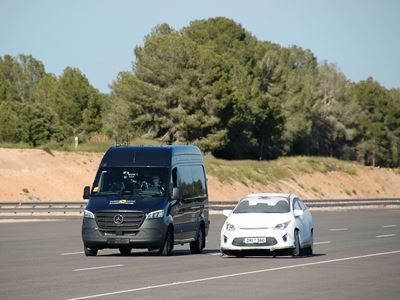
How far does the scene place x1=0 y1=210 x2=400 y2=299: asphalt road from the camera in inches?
632

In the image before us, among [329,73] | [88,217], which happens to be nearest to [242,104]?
[329,73]

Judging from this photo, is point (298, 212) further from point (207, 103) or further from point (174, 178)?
point (207, 103)

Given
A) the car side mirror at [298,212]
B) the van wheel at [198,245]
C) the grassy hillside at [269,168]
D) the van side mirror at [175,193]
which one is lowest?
the van wheel at [198,245]

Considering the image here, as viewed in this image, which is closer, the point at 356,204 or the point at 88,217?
the point at 88,217

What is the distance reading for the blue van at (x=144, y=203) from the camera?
2495cm

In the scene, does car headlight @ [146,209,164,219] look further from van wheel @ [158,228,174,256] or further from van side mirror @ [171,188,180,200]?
van side mirror @ [171,188,180,200]

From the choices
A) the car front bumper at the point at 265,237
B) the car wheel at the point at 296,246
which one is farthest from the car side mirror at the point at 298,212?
the car front bumper at the point at 265,237

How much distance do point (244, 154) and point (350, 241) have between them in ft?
236

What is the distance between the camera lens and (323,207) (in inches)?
2756

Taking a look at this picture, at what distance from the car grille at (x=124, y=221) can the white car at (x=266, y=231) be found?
6.44 ft

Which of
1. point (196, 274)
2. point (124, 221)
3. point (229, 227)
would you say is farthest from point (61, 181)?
point (196, 274)

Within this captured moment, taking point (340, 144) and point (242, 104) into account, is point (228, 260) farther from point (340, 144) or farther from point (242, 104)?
point (340, 144)

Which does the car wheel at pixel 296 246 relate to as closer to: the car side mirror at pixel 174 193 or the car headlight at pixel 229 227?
the car headlight at pixel 229 227

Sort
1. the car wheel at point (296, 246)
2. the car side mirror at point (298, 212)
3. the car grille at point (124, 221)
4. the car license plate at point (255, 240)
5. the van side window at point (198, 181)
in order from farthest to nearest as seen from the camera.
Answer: the van side window at point (198, 181), the car side mirror at point (298, 212), the car grille at point (124, 221), the car wheel at point (296, 246), the car license plate at point (255, 240)
